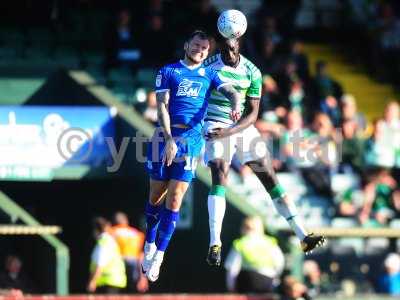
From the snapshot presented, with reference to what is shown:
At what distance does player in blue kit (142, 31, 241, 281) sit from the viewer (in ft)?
52.4

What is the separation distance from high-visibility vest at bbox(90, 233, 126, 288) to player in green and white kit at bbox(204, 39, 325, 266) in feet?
17.9

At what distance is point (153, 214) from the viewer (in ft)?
56.3

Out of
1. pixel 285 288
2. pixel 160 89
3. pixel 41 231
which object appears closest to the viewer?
pixel 160 89

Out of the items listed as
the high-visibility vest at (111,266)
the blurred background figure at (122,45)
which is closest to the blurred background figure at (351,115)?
the blurred background figure at (122,45)

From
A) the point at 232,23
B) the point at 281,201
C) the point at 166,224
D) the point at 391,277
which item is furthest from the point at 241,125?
the point at 391,277

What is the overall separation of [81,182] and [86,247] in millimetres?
975

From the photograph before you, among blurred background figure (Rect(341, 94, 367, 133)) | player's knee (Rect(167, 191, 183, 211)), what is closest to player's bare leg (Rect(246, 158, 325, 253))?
player's knee (Rect(167, 191, 183, 211))

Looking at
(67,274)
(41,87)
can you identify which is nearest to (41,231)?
(67,274)

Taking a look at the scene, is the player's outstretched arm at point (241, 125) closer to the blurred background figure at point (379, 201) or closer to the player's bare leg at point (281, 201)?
the player's bare leg at point (281, 201)

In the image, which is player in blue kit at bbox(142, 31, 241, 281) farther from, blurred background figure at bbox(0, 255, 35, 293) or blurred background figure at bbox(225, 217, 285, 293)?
blurred background figure at bbox(0, 255, 35, 293)

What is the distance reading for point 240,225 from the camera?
943 inches

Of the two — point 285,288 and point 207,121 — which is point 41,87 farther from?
point 207,121

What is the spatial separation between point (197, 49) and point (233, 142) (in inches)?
50.1

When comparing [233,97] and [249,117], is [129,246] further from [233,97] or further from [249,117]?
[233,97]
